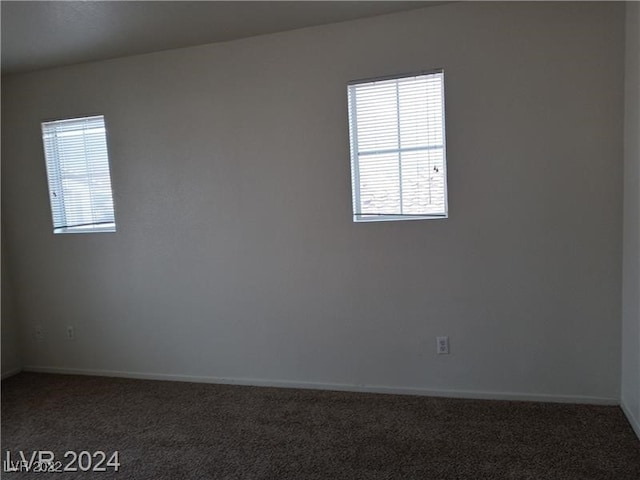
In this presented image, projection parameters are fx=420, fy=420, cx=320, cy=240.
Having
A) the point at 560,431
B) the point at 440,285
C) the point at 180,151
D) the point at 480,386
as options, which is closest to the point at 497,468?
the point at 560,431

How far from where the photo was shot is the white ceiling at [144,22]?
2.39 metres

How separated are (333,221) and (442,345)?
3.61ft

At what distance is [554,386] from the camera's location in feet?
8.63

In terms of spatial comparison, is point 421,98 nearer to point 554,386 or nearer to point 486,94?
point 486,94

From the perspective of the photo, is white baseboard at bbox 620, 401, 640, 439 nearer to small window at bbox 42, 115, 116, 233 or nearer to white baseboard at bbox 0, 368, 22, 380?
small window at bbox 42, 115, 116, 233

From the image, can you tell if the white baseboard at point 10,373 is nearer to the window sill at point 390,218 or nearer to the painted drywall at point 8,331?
the painted drywall at point 8,331

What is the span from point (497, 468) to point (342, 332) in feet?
4.08

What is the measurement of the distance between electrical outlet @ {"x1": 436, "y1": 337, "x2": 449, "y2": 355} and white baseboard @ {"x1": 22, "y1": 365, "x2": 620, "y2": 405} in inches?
10.5

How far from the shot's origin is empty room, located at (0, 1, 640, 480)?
7.75 ft

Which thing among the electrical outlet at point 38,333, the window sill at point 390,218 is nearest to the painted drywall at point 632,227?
the window sill at point 390,218

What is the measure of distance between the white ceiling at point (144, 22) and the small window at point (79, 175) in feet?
1.85

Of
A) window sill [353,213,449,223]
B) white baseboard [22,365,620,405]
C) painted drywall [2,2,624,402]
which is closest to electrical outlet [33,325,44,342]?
painted drywall [2,2,624,402]

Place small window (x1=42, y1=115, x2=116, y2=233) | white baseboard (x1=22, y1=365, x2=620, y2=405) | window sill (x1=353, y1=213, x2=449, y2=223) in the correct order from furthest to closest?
1. small window (x1=42, y1=115, x2=116, y2=233)
2. window sill (x1=353, y1=213, x2=449, y2=223)
3. white baseboard (x1=22, y1=365, x2=620, y2=405)

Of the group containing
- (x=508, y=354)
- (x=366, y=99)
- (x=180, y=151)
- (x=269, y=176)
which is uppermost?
(x=366, y=99)
